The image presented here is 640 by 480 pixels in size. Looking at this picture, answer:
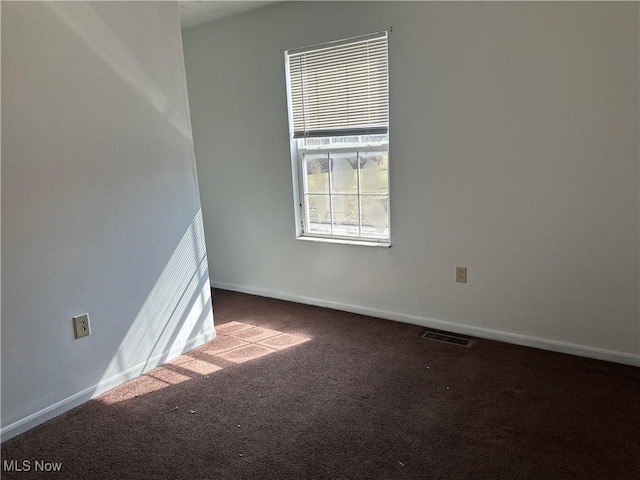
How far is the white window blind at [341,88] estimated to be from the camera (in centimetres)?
292

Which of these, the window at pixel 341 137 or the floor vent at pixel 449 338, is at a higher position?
the window at pixel 341 137

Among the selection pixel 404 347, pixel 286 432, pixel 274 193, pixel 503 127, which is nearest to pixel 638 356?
pixel 404 347

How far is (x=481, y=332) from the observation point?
114 inches

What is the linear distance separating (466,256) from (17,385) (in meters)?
2.55

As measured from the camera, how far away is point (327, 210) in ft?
11.3

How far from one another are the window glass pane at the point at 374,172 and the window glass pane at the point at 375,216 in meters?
0.06

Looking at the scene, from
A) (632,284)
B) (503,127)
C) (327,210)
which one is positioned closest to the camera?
(632,284)

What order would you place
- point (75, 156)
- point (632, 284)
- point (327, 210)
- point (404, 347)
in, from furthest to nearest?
point (327, 210) < point (404, 347) < point (632, 284) < point (75, 156)

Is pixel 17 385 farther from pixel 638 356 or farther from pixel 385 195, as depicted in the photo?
pixel 638 356

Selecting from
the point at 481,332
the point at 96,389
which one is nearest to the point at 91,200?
the point at 96,389

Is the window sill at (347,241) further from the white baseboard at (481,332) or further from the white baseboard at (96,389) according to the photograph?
the white baseboard at (96,389)

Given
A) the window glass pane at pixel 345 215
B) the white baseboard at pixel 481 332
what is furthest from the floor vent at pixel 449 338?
the window glass pane at pixel 345 215

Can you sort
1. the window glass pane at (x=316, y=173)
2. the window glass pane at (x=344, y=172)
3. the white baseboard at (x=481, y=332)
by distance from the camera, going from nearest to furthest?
the white baseboard at (x=481, y=332) < the window glass pane at (x=344, y=172) < the window glass pane at (x=316, y=173)

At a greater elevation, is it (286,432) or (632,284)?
(632,284)
